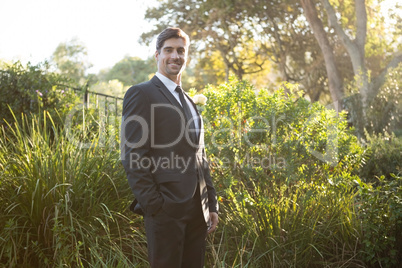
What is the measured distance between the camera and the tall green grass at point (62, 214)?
11.6ft

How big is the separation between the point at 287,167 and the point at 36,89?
17.4 ft

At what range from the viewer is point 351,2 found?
1820 centimetres

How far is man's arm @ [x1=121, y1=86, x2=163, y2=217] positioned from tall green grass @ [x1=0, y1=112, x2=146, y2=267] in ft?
4.05

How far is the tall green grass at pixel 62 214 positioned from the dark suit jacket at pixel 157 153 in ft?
Result: 3.99

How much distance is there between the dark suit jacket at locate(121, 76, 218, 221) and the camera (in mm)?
2404

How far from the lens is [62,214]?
3.62 meters

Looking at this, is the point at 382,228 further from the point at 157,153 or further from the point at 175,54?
the point at 175,54

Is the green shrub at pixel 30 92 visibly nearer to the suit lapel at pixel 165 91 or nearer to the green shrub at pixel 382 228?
the suit lapel at pixel 165 91

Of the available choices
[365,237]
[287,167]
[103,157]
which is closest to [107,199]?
[103,157]

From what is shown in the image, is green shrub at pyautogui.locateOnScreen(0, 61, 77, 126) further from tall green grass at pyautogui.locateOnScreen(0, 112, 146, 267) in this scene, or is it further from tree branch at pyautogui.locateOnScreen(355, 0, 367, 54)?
tree branch at pyautogui.locateOnScreen(355, 0, 367, 54)

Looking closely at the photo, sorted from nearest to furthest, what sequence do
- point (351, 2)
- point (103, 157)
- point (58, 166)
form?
1. point (58, 166)
2. point (103, 157)
3. point (351, 2)

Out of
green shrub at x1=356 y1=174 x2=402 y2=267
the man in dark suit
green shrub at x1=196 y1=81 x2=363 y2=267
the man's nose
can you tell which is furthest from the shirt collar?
green shrub at x1=356 y1=174 x2=402 y2=267

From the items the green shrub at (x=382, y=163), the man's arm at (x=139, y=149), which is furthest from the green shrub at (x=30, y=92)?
the green shrub at (x=382, y=163)

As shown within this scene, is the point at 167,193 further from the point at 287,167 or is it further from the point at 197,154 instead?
the point at 287,167
